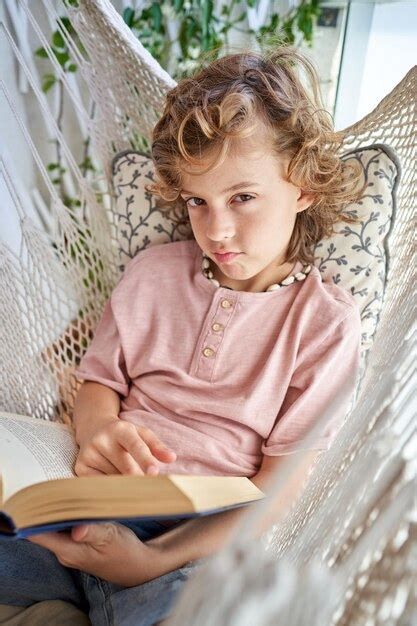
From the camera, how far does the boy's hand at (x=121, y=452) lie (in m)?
0.79

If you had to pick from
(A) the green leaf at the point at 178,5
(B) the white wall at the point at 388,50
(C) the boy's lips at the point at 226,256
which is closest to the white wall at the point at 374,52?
(B) the white wall at the point at 388,50

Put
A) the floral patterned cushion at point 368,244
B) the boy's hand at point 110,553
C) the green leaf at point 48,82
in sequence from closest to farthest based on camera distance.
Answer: the boy's hand at point 110,553, the floral patterned cushion at point 368,244, the green leaf at point 48,82

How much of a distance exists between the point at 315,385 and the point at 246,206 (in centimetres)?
24

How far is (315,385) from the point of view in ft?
2.79

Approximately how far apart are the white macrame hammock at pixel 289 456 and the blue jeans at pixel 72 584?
0.19 metres

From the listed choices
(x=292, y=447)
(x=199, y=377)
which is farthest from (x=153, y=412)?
(x=292, y=447)

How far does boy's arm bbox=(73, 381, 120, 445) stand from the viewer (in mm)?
912

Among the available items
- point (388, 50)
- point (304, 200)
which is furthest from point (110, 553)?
point (388, 50)

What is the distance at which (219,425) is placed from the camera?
0.90 m

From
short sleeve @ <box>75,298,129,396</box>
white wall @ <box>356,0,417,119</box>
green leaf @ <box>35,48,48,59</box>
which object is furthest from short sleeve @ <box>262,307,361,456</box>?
green leaf @ <box>35,48,48,59</box>

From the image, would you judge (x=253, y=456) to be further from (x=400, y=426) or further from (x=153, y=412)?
(x=400, y=426)

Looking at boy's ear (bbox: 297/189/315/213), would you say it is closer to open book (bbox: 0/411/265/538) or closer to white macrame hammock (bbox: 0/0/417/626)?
white macrame hammock (bbox: 0/0/417/626)

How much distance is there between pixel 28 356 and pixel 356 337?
0.52 m

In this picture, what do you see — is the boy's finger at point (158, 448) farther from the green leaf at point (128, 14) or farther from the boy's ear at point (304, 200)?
the green leaf at point (128, 14)
